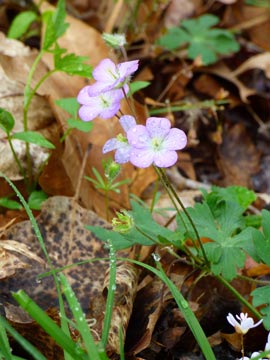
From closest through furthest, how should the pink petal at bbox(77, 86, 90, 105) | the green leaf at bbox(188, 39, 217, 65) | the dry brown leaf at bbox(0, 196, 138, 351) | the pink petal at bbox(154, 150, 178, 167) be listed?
the pink petal at bbox(154, 150, 178, 167), the pink petal at bbox(77, 86, 90, 105), the dry brown leaf at bbox(0, 196, 138, 351), the green leaf at bbox(188, 39, 217, 65)

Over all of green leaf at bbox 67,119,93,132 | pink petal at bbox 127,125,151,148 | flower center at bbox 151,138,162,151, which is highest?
pink petal at bbox 127,125,151,148

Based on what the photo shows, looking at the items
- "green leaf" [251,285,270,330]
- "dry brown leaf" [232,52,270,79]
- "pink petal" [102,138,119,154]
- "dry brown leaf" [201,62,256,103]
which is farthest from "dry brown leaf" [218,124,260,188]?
"pink petal" [102,138,119,154]

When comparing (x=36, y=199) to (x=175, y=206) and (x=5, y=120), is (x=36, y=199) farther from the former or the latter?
(x=175, y=206)

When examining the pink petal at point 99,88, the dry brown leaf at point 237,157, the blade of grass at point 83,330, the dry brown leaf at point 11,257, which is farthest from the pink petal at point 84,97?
the dry brown leaf at point 237,157

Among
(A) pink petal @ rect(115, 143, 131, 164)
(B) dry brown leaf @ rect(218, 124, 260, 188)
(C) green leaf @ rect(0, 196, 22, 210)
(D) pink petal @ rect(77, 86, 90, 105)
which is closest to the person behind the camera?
(A) pink petal @ rect(115, 143, 131, 164)

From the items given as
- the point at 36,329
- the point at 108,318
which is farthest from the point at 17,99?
the point at 108,318

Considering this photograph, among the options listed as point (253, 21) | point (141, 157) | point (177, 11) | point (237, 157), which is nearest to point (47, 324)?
point (141, 157)

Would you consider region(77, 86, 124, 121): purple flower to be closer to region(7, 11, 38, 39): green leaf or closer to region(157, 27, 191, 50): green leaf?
region(7, 11, 38, 39): green leaf

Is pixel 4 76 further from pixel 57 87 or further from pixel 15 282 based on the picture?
pixel 15 282
